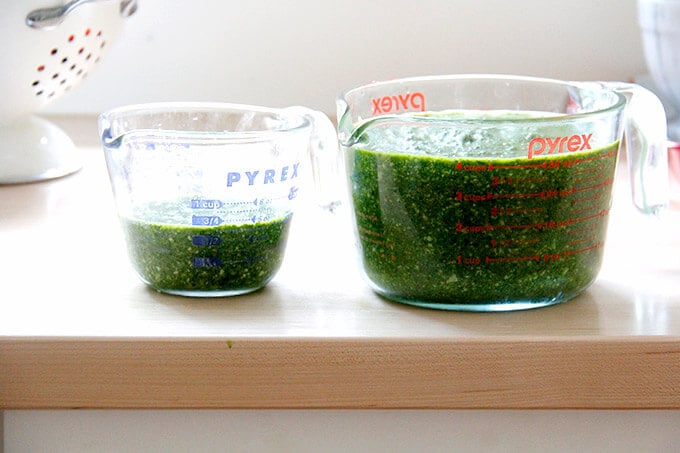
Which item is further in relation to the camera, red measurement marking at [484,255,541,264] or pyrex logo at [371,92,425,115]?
pyrex logo at [371,92,425,115]

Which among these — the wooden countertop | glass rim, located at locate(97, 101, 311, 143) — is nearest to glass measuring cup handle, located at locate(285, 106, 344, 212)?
glass rim, located at locate(97, 101, 311, 143)

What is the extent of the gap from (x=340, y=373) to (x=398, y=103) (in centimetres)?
23

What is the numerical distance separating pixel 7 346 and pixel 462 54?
0.82m

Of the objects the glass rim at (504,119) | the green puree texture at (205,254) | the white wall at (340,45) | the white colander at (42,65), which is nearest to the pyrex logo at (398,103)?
the glass rim at (504,119)

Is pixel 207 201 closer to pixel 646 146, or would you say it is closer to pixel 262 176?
pixel 262 176

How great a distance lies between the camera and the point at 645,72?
1.38 metres

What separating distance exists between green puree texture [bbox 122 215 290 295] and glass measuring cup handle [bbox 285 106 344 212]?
1.7 inches

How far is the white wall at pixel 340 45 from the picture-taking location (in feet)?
4.44

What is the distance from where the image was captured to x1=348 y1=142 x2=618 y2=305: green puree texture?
2.27 ft

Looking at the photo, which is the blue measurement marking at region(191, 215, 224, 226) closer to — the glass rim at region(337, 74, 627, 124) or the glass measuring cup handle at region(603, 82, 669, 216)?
the glass rim at region(337, 74, 627, 124)

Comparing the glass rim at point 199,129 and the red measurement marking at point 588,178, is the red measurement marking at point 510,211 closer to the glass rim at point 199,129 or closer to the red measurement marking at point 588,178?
the red measurement marking at point 588,178

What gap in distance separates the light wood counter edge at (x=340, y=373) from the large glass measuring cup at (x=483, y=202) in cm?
5

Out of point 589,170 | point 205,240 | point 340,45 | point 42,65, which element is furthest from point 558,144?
point 340,45

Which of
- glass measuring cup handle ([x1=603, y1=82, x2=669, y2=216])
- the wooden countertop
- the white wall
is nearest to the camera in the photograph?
the wooden countertop
